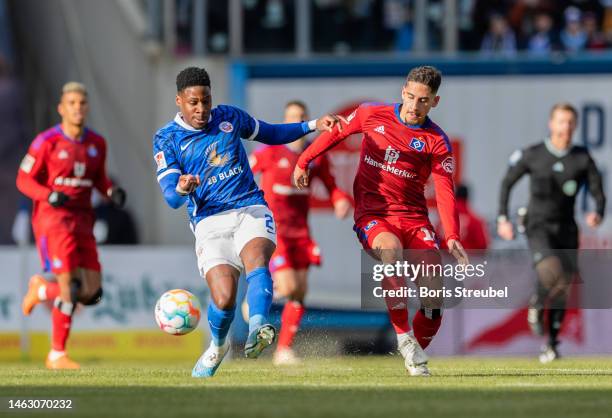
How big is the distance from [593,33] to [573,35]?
11.6 inches

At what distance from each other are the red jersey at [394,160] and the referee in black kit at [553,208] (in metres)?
3.40

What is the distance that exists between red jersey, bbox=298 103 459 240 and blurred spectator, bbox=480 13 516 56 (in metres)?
10.0

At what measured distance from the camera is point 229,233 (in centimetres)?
1012

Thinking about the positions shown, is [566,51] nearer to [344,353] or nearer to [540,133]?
[540,133]

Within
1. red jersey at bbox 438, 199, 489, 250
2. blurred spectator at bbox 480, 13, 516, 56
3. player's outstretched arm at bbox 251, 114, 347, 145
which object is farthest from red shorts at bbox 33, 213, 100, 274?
blurred spectator at bbox 480, 13, 516, 56

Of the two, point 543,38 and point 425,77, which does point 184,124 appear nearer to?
point 425,77

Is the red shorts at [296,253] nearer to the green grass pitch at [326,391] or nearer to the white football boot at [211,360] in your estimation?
the green grass pitch at [326,391]

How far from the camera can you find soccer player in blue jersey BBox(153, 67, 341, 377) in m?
9.95

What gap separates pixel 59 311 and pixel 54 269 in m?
0.39

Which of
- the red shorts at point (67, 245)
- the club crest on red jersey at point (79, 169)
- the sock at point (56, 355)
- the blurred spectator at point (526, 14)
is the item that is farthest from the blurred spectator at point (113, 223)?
the sock at point (56, 355)

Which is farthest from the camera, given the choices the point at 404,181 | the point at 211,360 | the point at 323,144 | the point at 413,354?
the point at 323,144

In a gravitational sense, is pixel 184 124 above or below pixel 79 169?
above

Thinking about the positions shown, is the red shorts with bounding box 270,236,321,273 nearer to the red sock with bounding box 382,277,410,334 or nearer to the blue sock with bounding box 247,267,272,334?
the red sock with bounding box 382,277,410,334

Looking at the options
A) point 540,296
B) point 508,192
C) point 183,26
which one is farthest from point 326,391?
point 183,26
